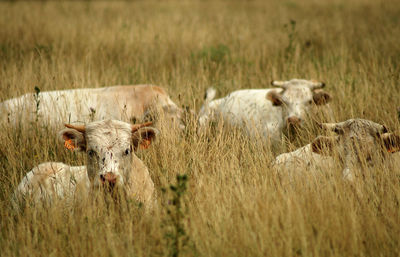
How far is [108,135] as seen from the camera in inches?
148

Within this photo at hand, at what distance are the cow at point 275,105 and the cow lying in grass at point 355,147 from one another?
1.11 meters

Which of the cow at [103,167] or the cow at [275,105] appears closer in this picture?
the cow at [103,167]

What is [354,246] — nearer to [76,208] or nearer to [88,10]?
[76,208]

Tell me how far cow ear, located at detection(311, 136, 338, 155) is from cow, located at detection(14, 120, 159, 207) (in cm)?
149

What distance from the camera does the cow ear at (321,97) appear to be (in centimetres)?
575

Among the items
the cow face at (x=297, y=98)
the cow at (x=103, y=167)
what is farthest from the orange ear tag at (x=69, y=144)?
the cow face at (x=297, y=98)

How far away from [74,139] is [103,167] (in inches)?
21.4

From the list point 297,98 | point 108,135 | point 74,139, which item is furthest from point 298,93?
point 74,139

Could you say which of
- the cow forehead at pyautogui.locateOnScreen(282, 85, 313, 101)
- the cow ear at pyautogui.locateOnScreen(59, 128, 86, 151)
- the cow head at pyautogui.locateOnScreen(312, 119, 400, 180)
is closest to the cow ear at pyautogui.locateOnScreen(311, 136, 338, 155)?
the cow head at pyautogui.locateOnScreen(312, 119, 400, 180)

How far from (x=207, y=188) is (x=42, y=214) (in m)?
1.26

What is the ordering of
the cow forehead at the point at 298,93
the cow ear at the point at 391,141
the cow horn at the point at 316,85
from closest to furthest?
1. the cow ear at the point at 391,141
2. the cow forehead at the point at 298,93
3. the cow horn at the point at 316,85

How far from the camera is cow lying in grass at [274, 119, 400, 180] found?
387 centimetres

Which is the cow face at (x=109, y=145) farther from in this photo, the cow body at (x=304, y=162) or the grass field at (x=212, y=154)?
the cow body at (x=304, y=162)

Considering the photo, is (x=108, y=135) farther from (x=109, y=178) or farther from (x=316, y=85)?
(x=316, y=85)
